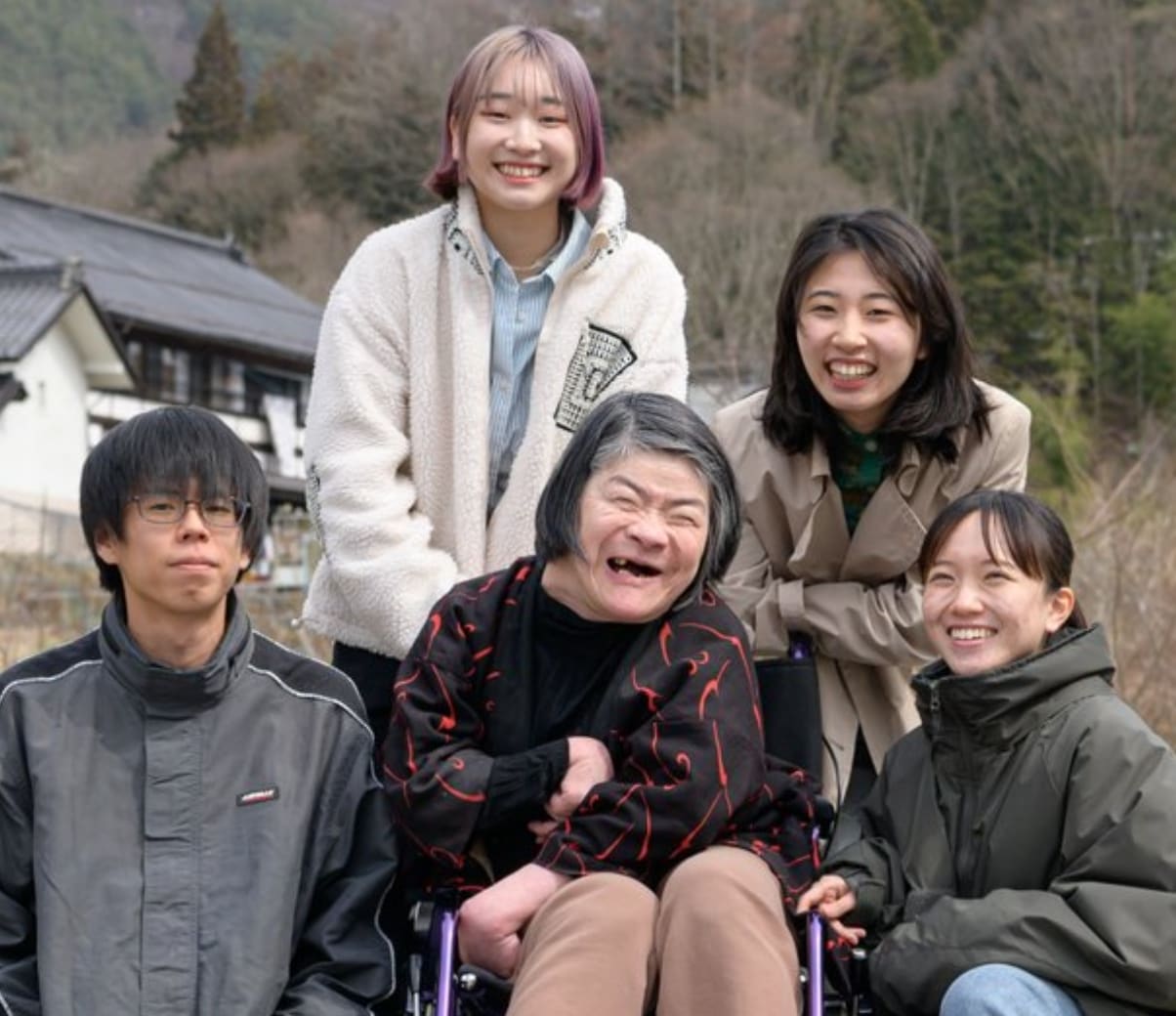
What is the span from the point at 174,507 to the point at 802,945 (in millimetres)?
1206


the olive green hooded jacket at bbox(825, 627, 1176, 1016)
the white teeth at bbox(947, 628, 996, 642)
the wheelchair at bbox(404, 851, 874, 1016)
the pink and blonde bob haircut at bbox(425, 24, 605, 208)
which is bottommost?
the wheelchair at bbox(404, 851, 874, 1016)

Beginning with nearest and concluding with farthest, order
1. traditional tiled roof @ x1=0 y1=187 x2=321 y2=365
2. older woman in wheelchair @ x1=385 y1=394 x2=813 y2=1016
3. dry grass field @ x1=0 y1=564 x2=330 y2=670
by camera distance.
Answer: older woman in wheelchair @ x1=385 y1=394 x2=813 y2=1016 < dry grass field @ x1=0 y1=564 x2=330 y2=670 < traditional tiled roof @ x1=0 y1=187 x2=321 y2=365

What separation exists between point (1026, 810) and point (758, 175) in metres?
23.2

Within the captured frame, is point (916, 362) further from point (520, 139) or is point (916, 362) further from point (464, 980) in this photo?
point (464, 980)

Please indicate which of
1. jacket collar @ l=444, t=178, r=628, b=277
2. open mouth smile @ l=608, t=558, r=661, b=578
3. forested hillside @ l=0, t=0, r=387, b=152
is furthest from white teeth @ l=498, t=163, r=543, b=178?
forested hillside @ l=0, t=0, r=387, b=152

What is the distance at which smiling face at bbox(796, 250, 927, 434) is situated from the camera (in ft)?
10.7

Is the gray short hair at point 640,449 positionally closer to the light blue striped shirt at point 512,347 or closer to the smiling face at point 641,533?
the smiling face at point 641,533

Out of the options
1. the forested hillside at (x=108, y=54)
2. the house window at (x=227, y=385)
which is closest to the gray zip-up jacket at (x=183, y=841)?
the house window at (x=227, y=385)

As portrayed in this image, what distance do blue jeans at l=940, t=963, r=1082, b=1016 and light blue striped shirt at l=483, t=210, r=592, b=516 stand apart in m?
1.30

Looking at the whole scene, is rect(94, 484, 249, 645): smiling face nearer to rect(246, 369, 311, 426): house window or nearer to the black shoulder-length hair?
the black shoulder-length hair

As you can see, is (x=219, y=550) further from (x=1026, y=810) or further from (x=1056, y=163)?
(x=1056, y=163)

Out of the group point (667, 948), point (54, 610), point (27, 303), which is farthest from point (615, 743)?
point (27, 303)

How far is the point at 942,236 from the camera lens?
27422 mm

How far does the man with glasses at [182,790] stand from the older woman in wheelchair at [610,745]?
0.16 meters
